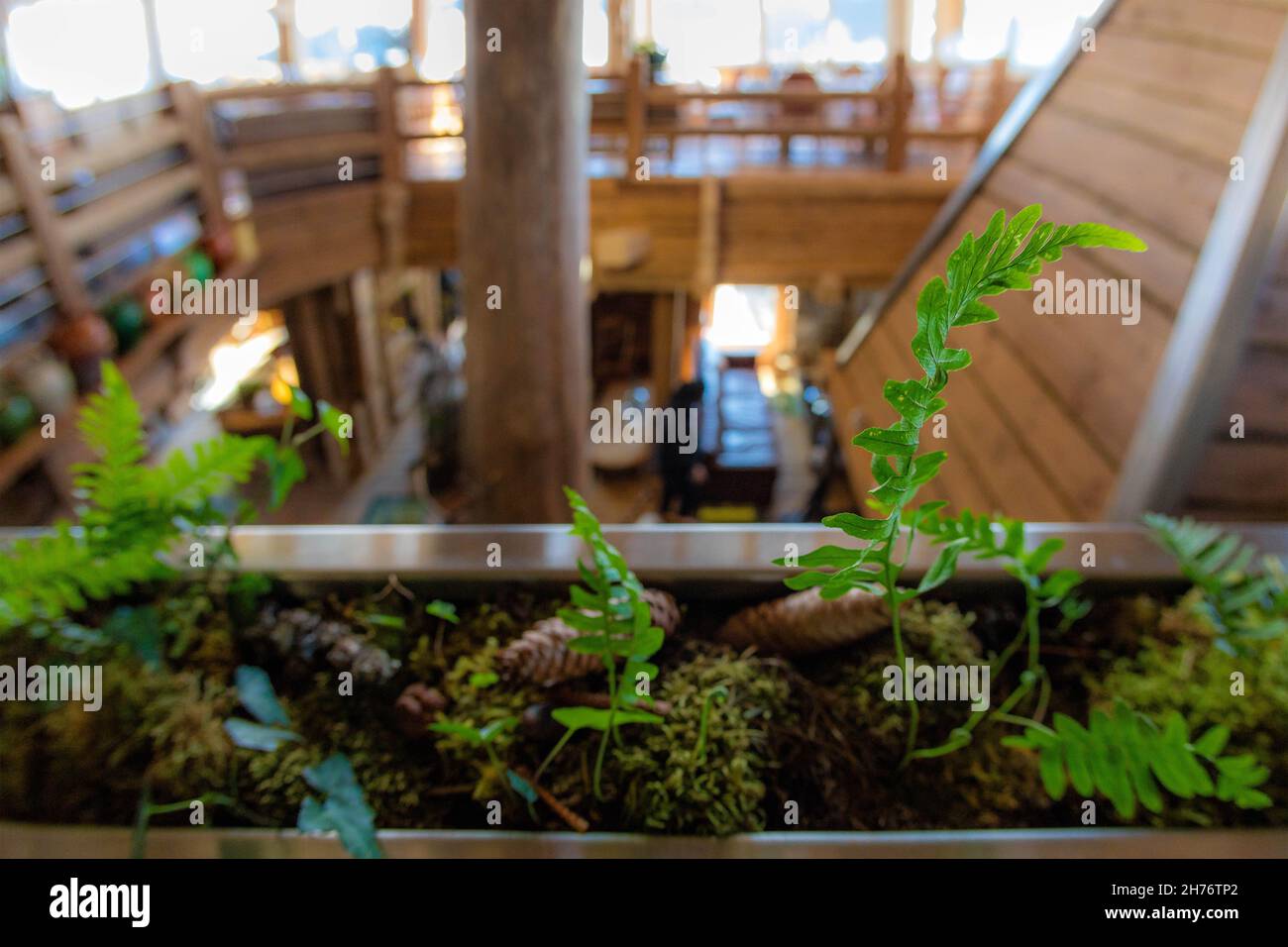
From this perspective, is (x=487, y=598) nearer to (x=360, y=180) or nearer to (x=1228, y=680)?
(x=1228, y=680)

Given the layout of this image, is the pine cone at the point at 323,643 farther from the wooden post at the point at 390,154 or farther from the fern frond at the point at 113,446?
the wooden post at the point at 390,154

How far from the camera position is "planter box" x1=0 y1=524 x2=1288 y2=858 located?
2.89 feet

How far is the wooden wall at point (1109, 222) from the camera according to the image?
6.56 ft

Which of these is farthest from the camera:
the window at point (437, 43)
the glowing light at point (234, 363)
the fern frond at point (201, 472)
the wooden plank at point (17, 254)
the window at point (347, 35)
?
the window at point (437, 43)

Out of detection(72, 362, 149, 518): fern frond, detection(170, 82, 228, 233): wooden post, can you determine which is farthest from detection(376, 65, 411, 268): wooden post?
detection(72, 362, 149, 518): fern frond

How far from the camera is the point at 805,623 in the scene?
3.69ft

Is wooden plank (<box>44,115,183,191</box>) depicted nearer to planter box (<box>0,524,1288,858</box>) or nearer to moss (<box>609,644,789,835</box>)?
planter box (<box>0,524,1288,858</box>)

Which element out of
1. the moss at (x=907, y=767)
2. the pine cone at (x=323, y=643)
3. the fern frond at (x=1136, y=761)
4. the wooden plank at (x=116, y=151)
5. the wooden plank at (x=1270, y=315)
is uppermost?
the wooden plank at (x=116, y=151)

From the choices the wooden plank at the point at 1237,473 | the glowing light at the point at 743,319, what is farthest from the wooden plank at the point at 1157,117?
the glowing light at the point at 743,319

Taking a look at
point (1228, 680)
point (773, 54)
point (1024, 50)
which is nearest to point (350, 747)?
point (1228, 680)

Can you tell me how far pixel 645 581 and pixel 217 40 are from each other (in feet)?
25.4

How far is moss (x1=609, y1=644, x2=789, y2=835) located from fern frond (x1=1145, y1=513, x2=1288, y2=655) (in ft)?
2.06

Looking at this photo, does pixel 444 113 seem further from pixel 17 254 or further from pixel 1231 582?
pixel 1231 582

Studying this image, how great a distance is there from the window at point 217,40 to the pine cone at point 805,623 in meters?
5.69
